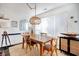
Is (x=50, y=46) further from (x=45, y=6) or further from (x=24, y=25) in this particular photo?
(x=45, y=6)

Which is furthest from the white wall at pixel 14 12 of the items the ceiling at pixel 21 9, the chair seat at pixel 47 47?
the chair seat at pixel 47 47

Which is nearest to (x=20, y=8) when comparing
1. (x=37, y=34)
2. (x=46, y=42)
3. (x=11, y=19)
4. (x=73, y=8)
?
(x=11, y=19)

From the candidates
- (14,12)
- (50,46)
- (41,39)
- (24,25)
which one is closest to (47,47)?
(50,46)

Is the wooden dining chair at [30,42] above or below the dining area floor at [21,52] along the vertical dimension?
above

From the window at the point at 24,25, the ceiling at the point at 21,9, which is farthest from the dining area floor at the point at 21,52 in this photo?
the ceiling at the point at 21,9

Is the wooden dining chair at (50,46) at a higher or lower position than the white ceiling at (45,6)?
lower

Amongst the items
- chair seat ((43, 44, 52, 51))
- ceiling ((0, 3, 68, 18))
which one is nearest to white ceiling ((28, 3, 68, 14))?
ceiling ((0, 3, 68, 18))

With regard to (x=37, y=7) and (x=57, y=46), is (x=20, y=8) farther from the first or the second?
(x=57, y=46)

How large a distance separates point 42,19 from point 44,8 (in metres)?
0.20

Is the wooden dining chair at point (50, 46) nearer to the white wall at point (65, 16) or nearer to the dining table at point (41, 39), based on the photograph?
the dining table at point (41, 39)

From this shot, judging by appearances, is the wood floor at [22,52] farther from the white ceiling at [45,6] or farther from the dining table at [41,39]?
the white ceiling at [45,6]

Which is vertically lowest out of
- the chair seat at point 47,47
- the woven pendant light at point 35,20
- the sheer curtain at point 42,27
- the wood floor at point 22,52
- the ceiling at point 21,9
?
the wood floor at point 22,52

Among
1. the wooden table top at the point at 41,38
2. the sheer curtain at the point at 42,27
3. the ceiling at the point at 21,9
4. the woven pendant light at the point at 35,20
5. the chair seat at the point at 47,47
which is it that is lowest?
the chair seat at the point at 47,47

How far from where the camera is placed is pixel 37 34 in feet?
6.86
